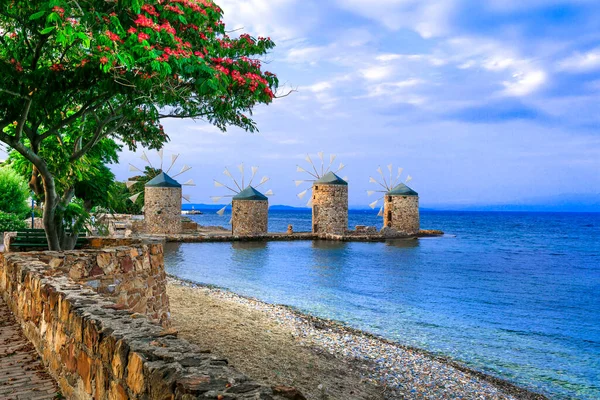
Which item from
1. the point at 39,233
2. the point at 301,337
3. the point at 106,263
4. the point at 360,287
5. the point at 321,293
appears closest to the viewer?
the point at 106,263

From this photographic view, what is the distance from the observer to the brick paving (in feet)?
12.7

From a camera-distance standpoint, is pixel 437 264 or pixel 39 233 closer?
pixel 39 233

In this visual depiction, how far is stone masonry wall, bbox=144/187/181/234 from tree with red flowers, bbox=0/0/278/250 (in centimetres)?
2646

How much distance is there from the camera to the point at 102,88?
7.38 metres

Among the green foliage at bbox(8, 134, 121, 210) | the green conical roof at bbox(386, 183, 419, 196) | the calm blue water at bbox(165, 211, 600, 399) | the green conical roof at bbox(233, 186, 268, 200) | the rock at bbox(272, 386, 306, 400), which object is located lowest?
the calm blue water at bbox(165, 211, 600, 399)

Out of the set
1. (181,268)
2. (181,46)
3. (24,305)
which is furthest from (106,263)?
(181,268)

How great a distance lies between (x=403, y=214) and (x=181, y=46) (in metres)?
39.8

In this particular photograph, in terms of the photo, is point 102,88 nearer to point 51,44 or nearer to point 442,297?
point 51,44

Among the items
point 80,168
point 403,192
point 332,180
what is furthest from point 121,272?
point 403,192

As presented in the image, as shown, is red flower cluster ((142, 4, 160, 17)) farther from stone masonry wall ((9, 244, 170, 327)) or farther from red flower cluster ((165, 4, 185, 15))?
stone masonry wall ((9, 244, 170, 327))

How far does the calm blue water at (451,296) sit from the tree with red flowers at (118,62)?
6846 millimetres

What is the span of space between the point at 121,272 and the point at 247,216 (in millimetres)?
31154

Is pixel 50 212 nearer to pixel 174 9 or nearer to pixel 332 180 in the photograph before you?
pixel 174 9

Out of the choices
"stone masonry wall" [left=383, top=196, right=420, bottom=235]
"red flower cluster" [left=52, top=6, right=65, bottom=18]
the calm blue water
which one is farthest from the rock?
"stone masonry wall" [left=383, top=196, right=420, bottom=235]
